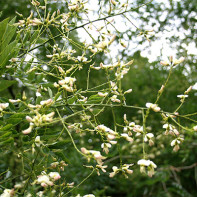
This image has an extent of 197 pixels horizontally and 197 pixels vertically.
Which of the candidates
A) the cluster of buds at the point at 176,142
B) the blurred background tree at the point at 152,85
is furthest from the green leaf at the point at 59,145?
the blurred background tree at the point at 152,85

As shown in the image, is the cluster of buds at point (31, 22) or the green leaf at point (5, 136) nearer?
the green leaf at point (5, 136)

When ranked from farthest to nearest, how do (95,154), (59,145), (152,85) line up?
(152,85) → (59,145) → (95,154)

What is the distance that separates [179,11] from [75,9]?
60.6 inches

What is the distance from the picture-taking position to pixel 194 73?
231 cm

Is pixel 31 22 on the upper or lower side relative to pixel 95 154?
upper

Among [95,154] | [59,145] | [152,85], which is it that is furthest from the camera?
[152,85]

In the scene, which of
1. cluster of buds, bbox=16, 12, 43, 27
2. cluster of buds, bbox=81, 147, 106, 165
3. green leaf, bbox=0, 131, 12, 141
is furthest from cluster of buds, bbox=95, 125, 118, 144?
cluster of buds, bbox=16, 12, 43, 27

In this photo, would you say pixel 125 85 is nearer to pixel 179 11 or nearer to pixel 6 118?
pixel 179 11

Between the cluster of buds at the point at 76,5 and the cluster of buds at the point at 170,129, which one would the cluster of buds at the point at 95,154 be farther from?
the cluster of buds at the point at 76,5

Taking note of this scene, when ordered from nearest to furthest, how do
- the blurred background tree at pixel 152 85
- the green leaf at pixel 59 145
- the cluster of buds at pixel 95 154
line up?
the cluster of buds at pixel 95 154, the green leaf at pixel 59 145, the blurred background tree at pixel 152 85

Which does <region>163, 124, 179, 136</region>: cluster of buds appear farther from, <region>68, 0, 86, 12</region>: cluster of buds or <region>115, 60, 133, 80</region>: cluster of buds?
<region>68, 0, 86, 12</region>: cluster of buds

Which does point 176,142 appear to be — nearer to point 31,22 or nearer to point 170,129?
point 170,129

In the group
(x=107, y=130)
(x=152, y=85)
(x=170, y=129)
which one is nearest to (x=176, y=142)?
(x=170, y=129)

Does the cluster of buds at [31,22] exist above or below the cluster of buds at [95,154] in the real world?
above
